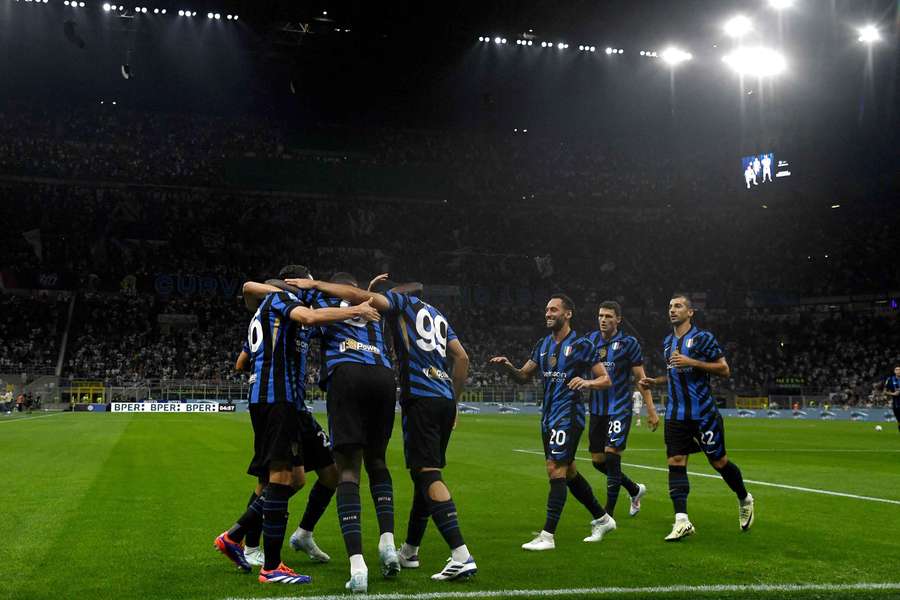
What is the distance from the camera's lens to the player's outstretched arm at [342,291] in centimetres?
637

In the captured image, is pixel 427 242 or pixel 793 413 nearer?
pixel 793 413

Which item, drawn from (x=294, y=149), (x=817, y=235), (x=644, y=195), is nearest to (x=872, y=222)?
(x=817, y=235)

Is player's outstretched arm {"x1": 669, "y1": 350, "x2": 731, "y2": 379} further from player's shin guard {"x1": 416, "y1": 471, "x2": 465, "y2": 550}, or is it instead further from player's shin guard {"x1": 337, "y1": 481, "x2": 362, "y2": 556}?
player's shin guard {"x1": 337, "y1": 481, "x2": 362, "y2": 556}

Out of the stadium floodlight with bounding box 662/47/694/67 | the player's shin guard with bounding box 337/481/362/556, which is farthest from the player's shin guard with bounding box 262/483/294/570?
the stadium floodlight with bounding box 662/47/694/67

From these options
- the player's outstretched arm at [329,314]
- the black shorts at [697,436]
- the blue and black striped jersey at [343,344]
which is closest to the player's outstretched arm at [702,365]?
the black shorts at [697,436]

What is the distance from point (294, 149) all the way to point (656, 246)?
27.1 m

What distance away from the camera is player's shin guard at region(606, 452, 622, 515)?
9.38 meters

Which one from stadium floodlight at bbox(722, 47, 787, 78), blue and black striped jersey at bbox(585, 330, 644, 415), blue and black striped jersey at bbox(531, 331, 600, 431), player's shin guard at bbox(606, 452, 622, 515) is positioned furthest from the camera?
stadium floodlight at bbox(722, 47, 787, 78)

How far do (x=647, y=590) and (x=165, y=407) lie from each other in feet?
136

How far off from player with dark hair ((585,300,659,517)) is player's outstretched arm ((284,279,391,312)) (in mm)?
3635

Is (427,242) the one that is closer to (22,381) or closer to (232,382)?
(232,382)

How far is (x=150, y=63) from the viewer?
4738 cm

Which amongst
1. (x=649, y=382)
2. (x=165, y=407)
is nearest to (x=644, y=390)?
(x=649, y=382)

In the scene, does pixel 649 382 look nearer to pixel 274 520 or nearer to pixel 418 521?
pixel 418 521
